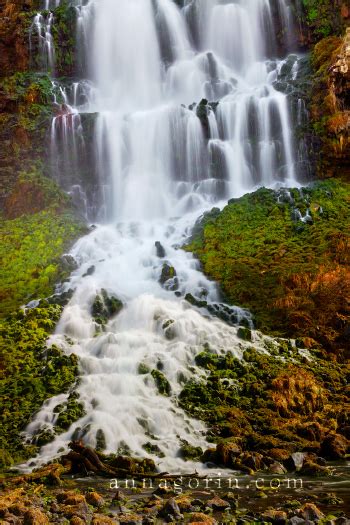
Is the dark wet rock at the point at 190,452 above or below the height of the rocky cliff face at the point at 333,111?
below

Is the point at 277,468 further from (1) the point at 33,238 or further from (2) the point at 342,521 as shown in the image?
(1) the point at 33,238

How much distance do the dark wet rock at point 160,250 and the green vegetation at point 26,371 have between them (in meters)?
4.88

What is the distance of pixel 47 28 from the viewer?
32.9m

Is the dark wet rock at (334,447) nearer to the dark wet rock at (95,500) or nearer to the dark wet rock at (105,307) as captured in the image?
the dark wet rock at (95,500)

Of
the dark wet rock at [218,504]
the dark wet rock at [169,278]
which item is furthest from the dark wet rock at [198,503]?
the dark wet rock at [169,278]

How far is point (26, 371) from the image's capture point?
488 inches

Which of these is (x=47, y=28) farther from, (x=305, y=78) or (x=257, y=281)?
(x=257, y=281)

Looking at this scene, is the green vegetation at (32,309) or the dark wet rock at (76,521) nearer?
the dark wet rock at (76,521)

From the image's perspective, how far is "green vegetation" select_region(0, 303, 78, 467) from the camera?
33.3ft

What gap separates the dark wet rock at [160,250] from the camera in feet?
62.2

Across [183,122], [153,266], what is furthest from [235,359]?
[183,122]

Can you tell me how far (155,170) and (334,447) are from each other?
1825cm

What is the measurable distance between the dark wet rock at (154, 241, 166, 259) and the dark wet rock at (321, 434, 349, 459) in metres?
10.4

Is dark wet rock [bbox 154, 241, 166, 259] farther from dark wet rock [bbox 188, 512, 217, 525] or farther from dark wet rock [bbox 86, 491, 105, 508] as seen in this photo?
dark wet rock [bbox 188, 512, 217, 525]
